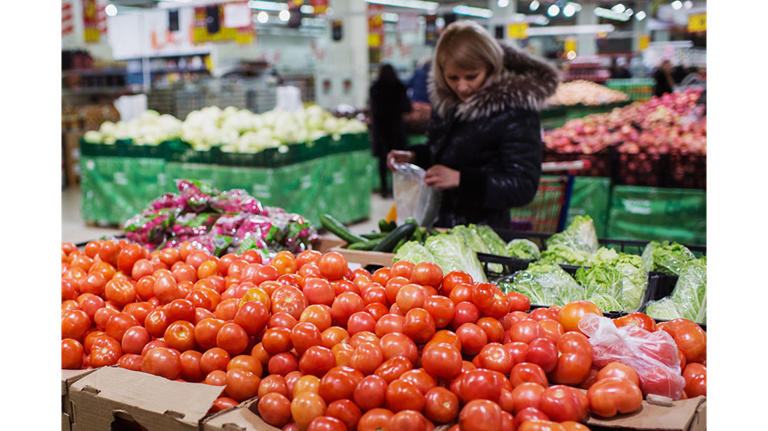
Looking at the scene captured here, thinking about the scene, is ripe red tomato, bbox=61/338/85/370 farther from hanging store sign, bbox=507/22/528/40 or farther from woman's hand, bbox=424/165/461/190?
hanging store sign, bbox=507/22/528/40

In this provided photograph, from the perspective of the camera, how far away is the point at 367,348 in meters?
1.40

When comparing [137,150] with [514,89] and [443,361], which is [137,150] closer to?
[514,89]

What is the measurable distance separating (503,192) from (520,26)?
532 inches

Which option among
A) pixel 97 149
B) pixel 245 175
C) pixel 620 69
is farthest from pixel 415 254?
pixel 620 69

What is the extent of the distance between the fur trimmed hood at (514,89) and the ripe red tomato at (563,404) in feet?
6.54

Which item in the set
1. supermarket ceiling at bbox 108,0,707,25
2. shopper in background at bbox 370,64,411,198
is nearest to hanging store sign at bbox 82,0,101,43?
supermarket ceiling at bbox 108,0,707,25

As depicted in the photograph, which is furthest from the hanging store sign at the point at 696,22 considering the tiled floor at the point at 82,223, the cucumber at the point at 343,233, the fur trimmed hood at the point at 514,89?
the cucumber at the point at 343,233

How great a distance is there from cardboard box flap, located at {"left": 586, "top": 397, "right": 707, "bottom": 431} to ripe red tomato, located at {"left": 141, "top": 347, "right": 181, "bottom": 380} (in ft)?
3.11

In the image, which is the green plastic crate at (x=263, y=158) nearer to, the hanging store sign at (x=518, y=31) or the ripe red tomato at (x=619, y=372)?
the ripe red tomato at (x=619, y=372)

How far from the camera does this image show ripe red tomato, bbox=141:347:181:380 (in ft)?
4.88

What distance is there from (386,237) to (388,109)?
19.4 feet

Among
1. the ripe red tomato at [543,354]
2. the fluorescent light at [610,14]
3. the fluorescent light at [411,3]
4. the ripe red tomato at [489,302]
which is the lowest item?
the ripe red tomato at [543,354]

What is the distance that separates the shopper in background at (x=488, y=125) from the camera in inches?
120

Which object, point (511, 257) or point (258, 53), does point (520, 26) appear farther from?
point (511, 257)
